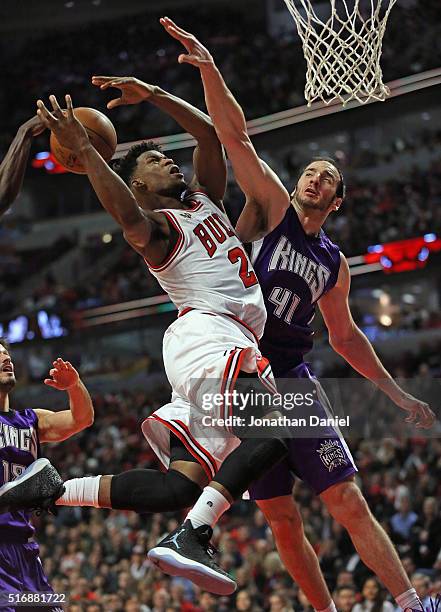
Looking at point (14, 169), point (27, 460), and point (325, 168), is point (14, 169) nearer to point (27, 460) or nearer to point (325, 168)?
point (27, 460)

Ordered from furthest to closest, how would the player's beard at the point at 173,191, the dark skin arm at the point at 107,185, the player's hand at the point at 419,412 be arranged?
1. the player's hand at the point at 419,412
2. the player's beard at the point at 173,191
3. the dark skin arm at the point at 107,185

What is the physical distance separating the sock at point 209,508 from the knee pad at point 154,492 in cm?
13

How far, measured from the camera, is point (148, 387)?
661 inches

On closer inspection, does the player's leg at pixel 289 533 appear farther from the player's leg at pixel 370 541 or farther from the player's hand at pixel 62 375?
the player's hand at pixel 62 375

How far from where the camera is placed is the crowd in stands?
885 centimetres

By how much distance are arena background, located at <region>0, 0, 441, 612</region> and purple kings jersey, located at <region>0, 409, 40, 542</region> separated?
548 cm

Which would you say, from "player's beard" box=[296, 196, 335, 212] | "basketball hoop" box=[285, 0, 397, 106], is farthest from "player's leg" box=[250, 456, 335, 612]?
"basketball hoop" box=[285, 0, 397, 106]

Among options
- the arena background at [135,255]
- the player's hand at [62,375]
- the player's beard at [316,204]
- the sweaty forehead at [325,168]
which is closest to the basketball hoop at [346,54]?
the sweaty forehead at [325,168]

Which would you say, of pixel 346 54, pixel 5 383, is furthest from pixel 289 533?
pixel 346 54

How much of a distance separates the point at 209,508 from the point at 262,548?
6.21 meters

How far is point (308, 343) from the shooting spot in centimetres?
524

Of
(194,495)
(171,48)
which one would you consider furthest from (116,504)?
(171,48)

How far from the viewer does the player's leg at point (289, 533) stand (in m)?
5.01

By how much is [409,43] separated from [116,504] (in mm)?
14088
